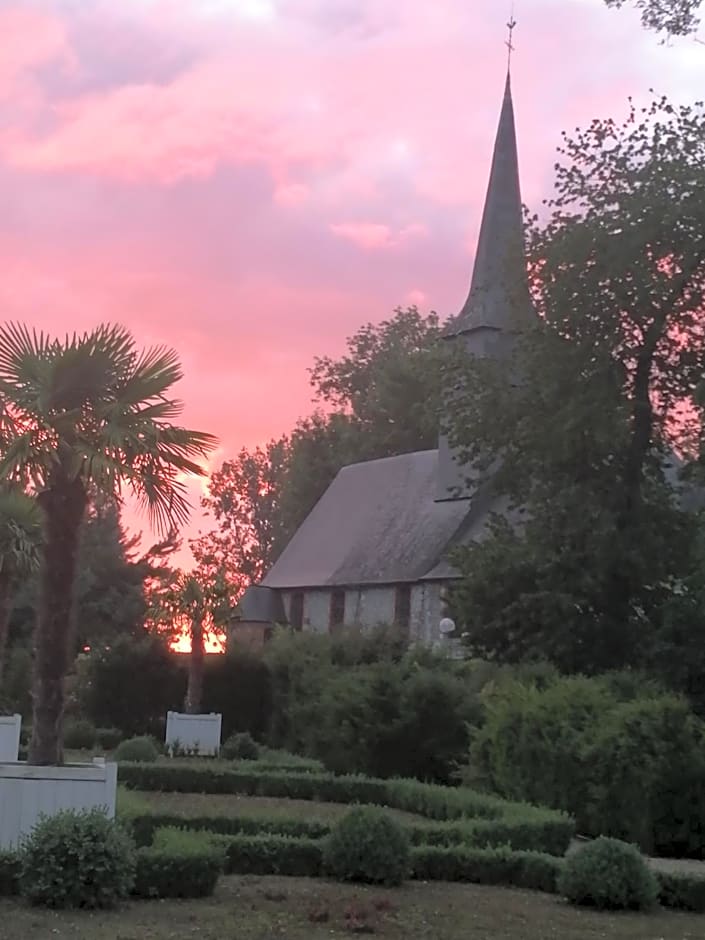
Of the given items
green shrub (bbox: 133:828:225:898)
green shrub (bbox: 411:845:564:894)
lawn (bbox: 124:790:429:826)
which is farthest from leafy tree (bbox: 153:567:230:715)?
green shrub (bbox: 133:828:225:898)

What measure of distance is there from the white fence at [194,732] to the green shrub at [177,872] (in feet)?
58.9

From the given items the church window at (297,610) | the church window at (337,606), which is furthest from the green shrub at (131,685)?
the church window at (297,610)

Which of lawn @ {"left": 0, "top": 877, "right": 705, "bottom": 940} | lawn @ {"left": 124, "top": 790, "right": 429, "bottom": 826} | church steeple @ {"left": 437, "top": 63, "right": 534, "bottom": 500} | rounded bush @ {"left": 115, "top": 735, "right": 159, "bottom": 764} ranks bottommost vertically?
lawn @ {"left": 0, "top": 877, "right": 705, "bottom": 940}

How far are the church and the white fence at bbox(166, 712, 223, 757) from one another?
10.2 meters

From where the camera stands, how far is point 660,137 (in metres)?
26.6

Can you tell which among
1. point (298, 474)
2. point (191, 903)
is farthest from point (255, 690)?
point (298, 474)

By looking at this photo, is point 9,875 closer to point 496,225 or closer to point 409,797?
point 409,797

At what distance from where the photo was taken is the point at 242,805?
1909 centimetres

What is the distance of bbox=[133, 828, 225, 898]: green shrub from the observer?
10.1m

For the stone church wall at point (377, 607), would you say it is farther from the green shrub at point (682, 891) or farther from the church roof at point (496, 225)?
the green shrub at point (682, 891)

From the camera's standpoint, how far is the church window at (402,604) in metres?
43.4

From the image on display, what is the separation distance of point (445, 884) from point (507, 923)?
1958 millimetres

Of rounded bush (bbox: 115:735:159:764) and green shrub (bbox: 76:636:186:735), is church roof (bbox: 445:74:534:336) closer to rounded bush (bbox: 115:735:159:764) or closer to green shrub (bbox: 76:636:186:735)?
green shrub (bbox: 76:636:186:735)

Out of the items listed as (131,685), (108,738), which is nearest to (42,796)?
(108,738)
